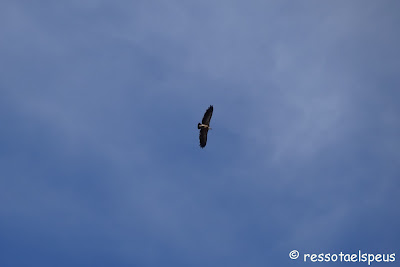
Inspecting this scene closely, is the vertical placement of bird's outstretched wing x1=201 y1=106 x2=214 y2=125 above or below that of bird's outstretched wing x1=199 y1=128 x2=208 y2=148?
above

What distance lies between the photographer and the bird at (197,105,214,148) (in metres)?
80.1

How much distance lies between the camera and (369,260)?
72688mm

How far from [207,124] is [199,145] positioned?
12.5ft

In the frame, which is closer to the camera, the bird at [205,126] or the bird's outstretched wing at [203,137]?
the bird at [205,126]

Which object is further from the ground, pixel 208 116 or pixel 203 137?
pixel 208 116

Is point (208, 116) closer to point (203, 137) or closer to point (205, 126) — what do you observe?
point (205, 126)

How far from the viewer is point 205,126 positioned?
267 feet

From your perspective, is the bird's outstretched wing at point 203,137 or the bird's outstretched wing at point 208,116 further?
the bird's outstretched wing at point 203,137

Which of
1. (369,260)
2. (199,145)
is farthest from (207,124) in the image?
(369,260)

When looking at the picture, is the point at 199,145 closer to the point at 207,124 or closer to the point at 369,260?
the point at 207,124

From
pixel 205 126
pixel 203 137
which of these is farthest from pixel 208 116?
pixel 203 137

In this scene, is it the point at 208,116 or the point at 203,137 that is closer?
the point at 208,116

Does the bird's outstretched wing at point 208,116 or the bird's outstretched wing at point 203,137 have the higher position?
the bird's outstretched wing at point 208,116

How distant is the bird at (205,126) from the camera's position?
80.1m
